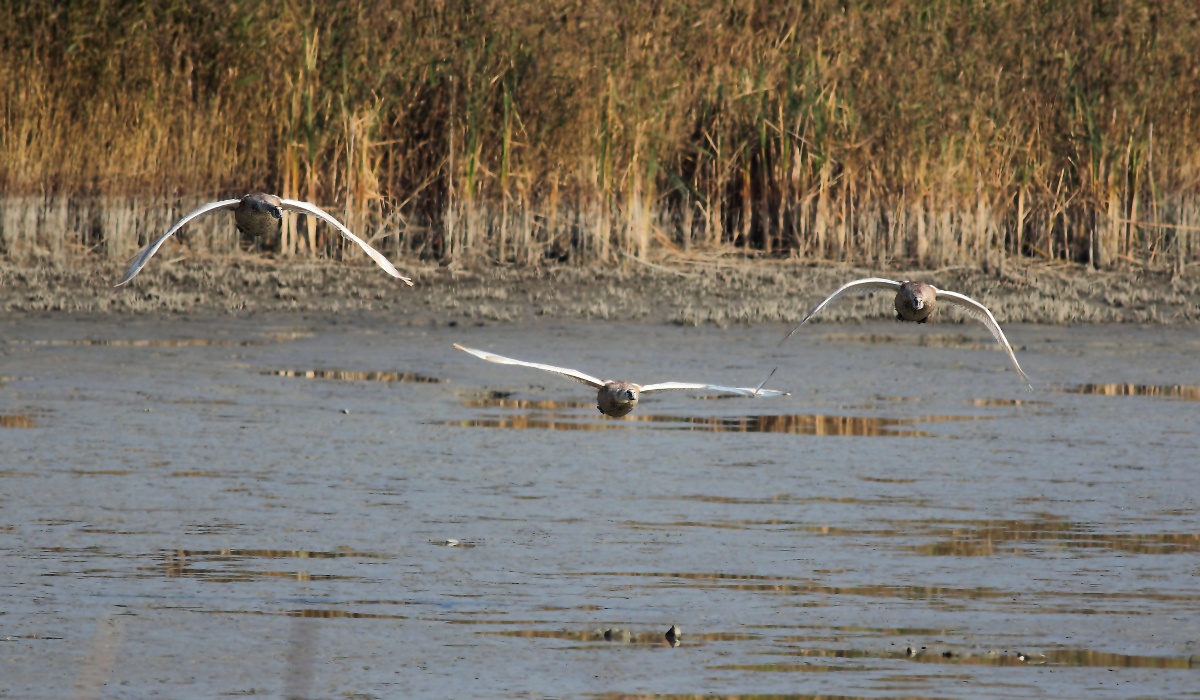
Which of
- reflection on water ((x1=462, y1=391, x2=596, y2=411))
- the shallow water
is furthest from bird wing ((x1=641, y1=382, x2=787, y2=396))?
reflection on water ((x1=462, y1=391, x2=596, y2=411))

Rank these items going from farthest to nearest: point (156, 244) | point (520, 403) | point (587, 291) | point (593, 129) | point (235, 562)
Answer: point (593, 129) → point (587, 291) → point (520, 403) → point (235, 562) → point (156, 244)

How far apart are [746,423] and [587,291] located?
5351 millimetres

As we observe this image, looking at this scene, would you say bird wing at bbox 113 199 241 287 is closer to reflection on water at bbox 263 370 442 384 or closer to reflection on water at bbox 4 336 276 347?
reflection on water at bbox 263 370 442 384

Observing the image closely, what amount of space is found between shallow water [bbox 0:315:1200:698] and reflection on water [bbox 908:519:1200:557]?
22 mm

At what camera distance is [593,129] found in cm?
1731

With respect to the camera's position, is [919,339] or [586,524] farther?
[919,339]

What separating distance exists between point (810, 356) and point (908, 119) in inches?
178

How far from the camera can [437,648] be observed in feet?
19.6

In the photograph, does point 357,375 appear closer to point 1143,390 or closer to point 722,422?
point 722,422

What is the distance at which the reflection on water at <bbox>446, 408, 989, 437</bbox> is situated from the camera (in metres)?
10.5

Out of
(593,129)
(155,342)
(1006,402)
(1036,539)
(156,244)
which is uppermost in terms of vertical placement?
(593,129)

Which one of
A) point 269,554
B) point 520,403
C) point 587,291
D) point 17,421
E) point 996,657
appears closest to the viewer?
point 996,657

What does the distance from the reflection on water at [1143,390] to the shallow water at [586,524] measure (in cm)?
5

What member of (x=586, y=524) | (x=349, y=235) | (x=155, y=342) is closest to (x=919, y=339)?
(x=155, y=342)
